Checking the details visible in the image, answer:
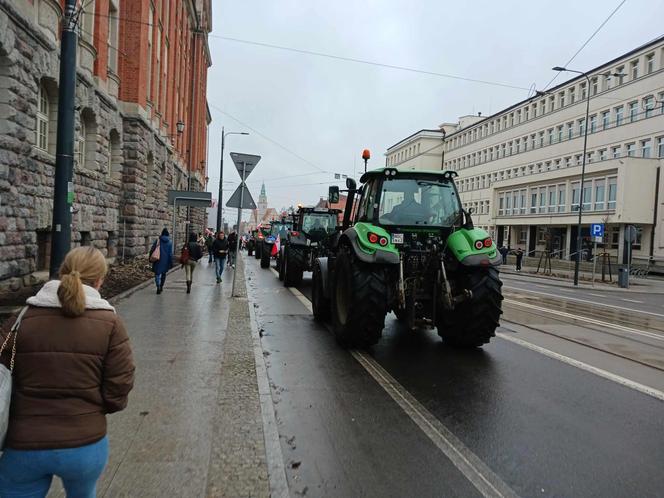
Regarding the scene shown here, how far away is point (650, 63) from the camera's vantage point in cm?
4150

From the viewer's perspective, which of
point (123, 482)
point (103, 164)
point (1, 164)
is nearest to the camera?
point (123, 482)

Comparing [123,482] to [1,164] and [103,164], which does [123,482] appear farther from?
[103,164]

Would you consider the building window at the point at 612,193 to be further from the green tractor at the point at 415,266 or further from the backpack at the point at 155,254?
the green tractor at the point at 415,266

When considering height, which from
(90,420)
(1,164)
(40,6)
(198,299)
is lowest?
(198,299)

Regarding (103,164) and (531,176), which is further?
(531,176)

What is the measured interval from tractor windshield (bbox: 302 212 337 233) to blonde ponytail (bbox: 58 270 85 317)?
571 inches

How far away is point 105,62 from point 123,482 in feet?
50.4

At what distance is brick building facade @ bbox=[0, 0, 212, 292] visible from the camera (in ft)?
31.0

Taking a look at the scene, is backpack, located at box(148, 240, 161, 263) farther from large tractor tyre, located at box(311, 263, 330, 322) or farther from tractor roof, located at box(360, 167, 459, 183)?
tractor roof, located at box(360, 167, 459, 183)

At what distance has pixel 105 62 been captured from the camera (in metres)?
15.8

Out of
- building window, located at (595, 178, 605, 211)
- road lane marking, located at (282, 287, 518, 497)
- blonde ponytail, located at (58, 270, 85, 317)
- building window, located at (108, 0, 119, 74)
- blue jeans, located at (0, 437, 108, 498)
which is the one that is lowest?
road lane marking, located at (282, 287, 518, 497)

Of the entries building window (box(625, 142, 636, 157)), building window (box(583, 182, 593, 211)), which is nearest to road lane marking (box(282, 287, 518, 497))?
building window (box(583, 182, 593, 211))

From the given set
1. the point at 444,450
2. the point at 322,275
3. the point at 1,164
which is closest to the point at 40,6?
the point at 1,164

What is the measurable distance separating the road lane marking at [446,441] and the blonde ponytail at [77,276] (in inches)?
102
